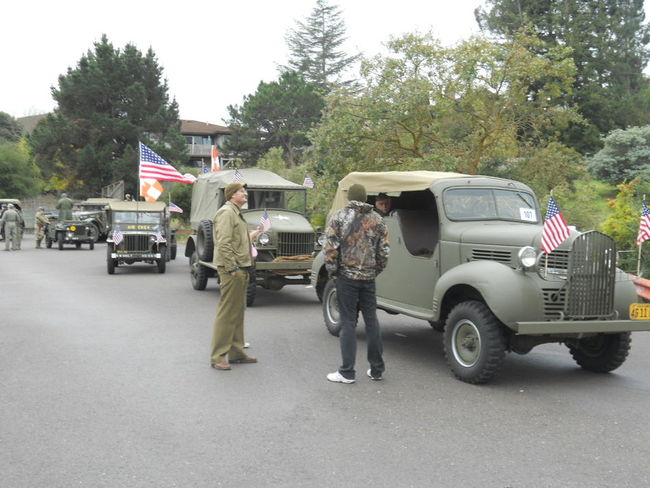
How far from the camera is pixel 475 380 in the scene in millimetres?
6391

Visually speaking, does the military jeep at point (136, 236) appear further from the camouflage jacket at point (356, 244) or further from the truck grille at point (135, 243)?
the camouflage jacket at point (356, 244)

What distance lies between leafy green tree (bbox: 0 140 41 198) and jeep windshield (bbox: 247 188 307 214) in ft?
145

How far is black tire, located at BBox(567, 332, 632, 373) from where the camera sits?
22.3 ft

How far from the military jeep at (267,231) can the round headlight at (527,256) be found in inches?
231

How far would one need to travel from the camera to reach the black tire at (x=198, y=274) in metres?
13.8

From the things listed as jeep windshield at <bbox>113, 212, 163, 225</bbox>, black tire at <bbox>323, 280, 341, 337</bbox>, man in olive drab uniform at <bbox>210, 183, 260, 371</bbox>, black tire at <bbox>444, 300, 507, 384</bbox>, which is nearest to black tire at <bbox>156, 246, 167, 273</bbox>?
jeep windshield at <bbox>113, 212, 163, 225</bbox>

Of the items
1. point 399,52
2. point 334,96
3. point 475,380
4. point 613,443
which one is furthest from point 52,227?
point 613,443

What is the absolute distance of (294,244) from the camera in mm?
12258

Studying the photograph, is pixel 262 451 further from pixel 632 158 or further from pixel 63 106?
pixel 63 106

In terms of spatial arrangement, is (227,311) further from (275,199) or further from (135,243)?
(135,243)

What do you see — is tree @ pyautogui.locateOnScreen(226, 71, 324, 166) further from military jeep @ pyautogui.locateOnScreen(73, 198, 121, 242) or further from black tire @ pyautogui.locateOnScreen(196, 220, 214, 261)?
black tire @ pyautogui.locateOnScreen(196, 220, 214, 261)

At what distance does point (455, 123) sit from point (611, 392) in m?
14.3

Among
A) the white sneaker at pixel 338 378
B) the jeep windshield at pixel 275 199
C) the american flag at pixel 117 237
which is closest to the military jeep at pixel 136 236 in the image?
the american flag at pixel 117 237

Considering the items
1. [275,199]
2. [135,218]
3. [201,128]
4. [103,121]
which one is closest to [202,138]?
[201,128]
